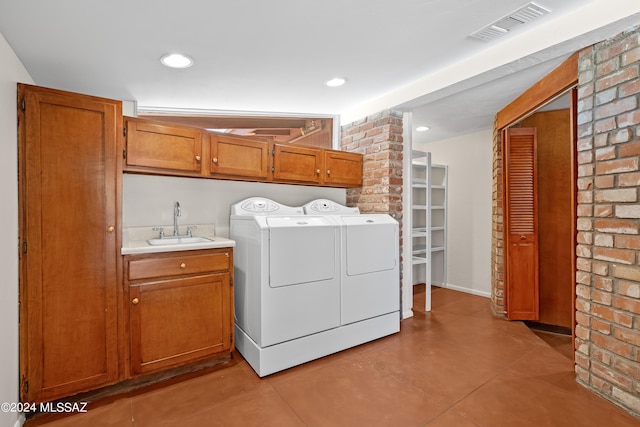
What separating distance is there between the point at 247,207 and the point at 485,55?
2361 mm

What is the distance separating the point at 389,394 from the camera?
197cm

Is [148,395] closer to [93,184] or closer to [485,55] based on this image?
[93,184]

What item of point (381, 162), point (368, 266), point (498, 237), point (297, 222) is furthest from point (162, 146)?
point (498, 237)

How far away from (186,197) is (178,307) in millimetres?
1049

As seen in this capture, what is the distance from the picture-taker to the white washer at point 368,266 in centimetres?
265

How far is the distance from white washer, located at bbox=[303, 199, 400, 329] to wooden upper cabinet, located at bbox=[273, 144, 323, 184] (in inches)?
23.5

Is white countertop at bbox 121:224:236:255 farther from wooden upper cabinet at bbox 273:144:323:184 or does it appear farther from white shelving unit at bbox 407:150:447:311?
white shelving unit at bbox 407:150:447:311

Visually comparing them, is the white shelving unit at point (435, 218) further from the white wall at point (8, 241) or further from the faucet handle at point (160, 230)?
the white wall at point (8, 241)

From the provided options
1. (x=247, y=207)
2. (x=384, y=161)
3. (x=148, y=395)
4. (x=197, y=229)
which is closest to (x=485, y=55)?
(x=384, y=161)

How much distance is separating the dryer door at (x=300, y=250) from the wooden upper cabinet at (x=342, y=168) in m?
0.86

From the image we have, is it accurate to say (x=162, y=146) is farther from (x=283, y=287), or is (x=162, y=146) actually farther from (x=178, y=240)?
(x=283, y=287)

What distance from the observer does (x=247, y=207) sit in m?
2.94

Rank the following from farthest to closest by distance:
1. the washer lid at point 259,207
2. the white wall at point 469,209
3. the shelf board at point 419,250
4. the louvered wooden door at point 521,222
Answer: the white wall at point 469,209 < the shelf board at point 419,250 < the louvered wooden door at point 521,222 < the washer lid at point 259,207

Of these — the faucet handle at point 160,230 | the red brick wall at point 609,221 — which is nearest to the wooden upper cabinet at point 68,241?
the faucet handle at point 160,230
